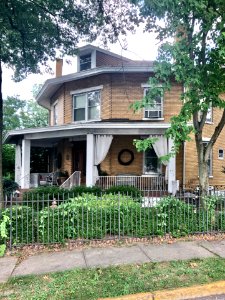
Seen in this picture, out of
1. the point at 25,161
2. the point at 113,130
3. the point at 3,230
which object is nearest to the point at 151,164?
the point at 113,130

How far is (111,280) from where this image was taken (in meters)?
4.88

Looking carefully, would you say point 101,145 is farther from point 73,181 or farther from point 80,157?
point 80,157

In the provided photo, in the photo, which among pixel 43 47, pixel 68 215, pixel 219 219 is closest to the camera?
pixel 68 215

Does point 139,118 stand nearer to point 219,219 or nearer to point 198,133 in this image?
point 198,133

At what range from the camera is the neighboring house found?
46.8 feet

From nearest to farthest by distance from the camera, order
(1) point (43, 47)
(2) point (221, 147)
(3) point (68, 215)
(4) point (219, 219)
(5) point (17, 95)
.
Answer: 1. (3) point (68, 215)
2. (4) point (219, 219)
3. (1) point (43, 47)
4. (2) point (221, 147)
5. (5) point (17, 95)

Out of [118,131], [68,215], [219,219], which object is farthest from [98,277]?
[118,131]

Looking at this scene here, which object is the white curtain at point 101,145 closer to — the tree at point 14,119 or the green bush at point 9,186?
the green bush at point 9,186

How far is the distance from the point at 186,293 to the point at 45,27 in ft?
33.0

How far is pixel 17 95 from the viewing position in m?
43.4

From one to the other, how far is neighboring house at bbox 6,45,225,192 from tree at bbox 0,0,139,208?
3291mm

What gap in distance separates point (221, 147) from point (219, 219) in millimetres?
11409

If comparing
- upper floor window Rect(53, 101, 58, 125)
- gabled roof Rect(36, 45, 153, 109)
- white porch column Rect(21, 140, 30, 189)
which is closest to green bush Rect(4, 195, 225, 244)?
gabled roof Rect(36, 45, 153, 109)

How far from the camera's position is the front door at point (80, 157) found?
18.1 meters
